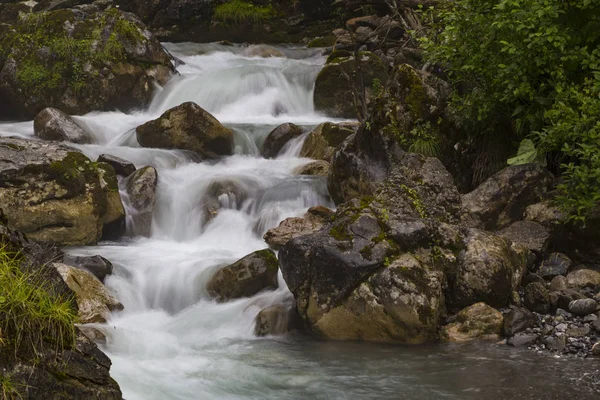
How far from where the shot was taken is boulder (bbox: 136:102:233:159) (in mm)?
14180

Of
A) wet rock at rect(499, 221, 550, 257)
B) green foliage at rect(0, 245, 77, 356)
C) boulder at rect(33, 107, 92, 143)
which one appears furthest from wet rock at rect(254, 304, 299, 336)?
boulder at rect(33, 107, 92, 143)

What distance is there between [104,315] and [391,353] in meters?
3.50

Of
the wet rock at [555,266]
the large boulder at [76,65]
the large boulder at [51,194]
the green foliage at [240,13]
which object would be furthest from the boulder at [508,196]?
the green foliage at [240,13]

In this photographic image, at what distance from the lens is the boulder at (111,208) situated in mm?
11430

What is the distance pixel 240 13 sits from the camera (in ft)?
73.9

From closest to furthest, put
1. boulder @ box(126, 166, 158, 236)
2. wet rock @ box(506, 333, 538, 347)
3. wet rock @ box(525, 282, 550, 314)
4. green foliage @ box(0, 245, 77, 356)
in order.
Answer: green foliage @ box(0, 245, 77, 356)
wet rock @ box(506, 333, 538, 347)
wet rock @ box(525, 282, 550, 314)
boulder @ box(126, 166, 158, 236)

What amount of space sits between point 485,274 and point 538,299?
679 millimetres

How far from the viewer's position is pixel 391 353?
7.48m

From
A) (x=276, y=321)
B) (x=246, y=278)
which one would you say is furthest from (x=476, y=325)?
(x=246, y=278)

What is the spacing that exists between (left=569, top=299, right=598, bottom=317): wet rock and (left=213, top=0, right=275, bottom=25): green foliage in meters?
17.1

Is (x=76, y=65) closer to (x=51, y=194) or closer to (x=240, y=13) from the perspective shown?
(x=240, y=13)

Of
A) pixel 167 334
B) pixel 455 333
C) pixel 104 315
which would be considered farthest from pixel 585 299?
pixel 104 315

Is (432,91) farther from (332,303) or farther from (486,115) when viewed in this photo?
(332,303)

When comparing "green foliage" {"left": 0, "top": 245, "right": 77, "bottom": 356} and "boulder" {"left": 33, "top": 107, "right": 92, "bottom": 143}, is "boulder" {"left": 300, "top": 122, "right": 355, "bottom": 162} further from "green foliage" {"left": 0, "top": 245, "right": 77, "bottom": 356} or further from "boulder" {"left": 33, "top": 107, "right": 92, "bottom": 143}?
"green foliage" {"left": 0, "top": 245, "right": 77, "bottom": 356}
